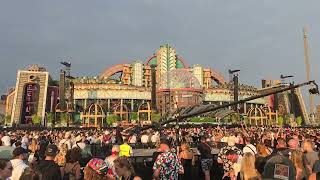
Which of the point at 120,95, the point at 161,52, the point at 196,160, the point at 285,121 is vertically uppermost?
the point at 161,52

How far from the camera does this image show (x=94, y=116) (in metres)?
65.3

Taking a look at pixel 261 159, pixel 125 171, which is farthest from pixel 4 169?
pixel 261 159

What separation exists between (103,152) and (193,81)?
65523mm

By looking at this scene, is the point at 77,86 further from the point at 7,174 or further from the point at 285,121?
the point at 7,174

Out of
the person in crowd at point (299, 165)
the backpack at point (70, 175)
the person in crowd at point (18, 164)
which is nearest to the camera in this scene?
the person in crowd at point (18, 164)

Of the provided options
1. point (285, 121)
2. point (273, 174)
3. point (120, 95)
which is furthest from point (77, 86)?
point (273, 174)

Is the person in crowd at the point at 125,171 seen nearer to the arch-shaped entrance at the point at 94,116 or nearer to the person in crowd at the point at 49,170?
the person in crowd at the point at 49,170

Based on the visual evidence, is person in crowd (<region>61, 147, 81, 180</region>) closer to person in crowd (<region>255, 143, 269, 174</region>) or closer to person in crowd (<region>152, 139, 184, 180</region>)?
person in crowd (<region>152, 139, 184, 180</region>)

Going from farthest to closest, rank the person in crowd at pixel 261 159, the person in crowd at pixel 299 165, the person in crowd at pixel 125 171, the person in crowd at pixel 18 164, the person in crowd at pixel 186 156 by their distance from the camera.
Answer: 1. the person in crowd at pixel 186 156
2. the person in crowd at pixel 261 159
3. the person in crowd at pixel 299 165
4. the person in crowd at pixel 18 164
5. the person in crowd at pixel 125 171

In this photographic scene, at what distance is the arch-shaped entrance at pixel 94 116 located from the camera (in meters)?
65.1

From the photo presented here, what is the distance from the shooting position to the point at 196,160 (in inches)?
432

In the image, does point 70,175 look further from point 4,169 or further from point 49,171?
point 4,169

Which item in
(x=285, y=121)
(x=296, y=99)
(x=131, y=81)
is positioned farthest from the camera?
(x=296, y=99)

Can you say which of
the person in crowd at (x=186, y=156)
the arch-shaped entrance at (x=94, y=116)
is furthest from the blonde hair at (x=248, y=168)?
the arch-shaped entrance at (x=94, y=116)
